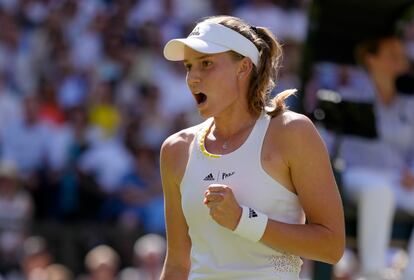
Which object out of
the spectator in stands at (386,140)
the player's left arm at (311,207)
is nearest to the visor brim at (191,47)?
the player's left arm at (311,207)

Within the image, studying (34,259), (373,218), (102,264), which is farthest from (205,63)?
(34,259)

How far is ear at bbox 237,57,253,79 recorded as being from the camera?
4.05 m

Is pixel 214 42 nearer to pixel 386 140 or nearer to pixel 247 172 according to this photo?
pixel 247 172

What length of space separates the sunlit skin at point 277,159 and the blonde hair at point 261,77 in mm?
29

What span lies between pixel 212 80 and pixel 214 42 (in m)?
0.13

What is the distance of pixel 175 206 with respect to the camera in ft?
14.0

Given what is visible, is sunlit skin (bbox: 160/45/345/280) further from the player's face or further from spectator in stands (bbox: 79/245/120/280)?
spectator in stands (bbox: 79/245/120/280)

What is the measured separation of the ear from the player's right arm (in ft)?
1.15

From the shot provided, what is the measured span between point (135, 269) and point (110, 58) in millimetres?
3852

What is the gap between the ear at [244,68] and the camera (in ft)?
13.3

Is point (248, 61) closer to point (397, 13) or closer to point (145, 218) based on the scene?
point (397, 13)

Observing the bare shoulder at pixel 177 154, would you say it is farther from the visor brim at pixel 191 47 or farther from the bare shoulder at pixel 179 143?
the visor brim at pixel 191 47

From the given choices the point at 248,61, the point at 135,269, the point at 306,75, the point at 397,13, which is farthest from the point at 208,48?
the point at 135,269

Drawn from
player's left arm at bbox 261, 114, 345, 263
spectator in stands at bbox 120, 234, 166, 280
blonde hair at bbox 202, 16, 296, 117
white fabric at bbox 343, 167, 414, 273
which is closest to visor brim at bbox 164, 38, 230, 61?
blonde hair at bbox 202, 16, 296, 117
